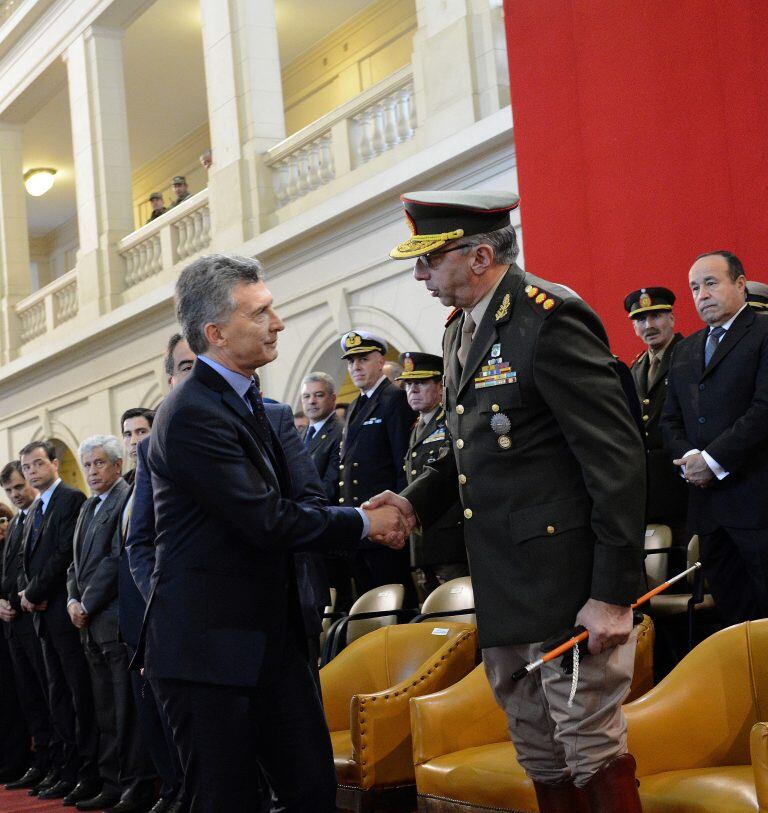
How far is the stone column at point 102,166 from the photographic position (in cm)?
1231

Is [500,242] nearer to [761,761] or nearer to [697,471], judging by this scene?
[761,761]

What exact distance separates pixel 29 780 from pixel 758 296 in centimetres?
449

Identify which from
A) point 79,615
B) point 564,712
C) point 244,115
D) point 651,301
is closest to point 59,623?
point 79,615

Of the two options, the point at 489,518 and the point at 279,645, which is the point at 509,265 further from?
the point at 279,645

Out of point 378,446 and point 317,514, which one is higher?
point 378,446

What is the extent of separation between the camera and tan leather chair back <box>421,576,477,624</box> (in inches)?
167

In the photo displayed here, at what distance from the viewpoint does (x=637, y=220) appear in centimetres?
573

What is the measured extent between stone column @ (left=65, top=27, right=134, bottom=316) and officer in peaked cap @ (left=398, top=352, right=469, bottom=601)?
7317 mm

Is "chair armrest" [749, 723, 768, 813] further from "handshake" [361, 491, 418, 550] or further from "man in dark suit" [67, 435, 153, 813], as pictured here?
"man in dark suit" [67, 435, 153, 813]

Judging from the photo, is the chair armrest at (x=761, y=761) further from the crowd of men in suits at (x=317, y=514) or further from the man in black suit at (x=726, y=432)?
the man in black suit at (x=726, y=432)

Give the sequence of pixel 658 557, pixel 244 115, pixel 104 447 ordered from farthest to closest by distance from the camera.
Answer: pixel 244 115, pixel 104 447, pixel 658 557

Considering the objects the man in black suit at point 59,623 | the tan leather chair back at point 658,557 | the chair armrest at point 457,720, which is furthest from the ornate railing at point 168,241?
the chair armrest at point 457,720

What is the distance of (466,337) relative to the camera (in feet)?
8.38

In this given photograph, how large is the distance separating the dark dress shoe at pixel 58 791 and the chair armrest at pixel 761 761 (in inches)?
164
